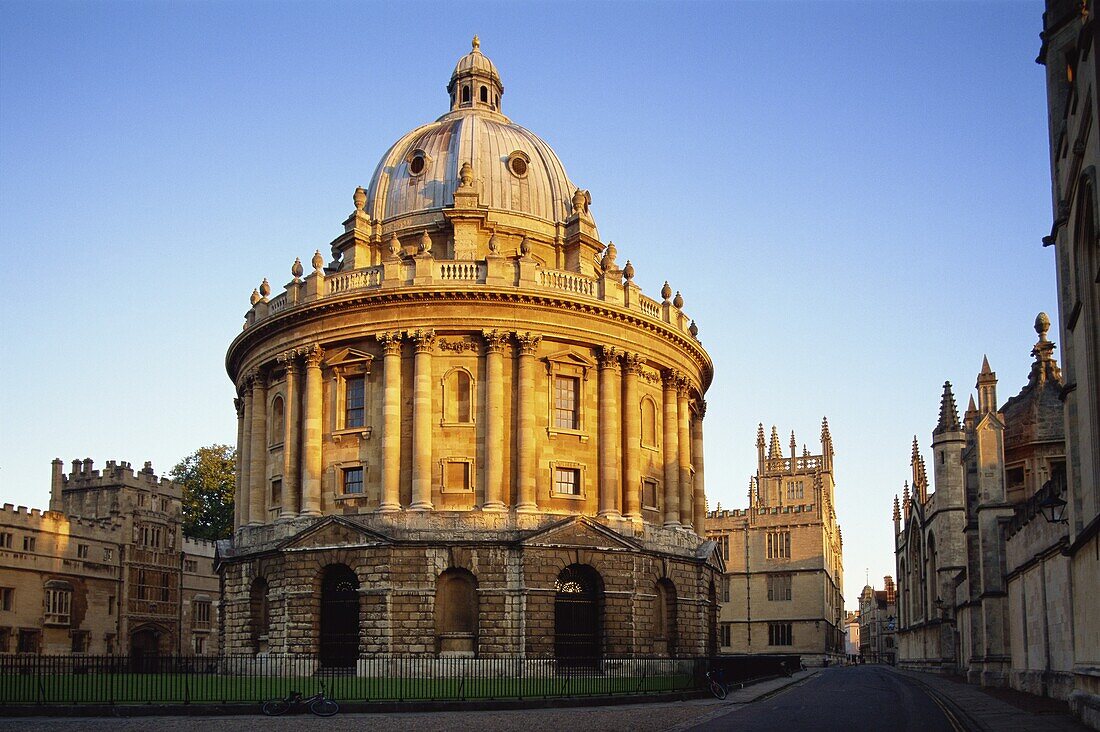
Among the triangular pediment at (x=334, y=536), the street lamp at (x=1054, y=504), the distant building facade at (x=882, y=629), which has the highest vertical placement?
the street lamp at (x=1054, y=504)

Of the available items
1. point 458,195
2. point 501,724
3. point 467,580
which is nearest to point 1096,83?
point 501,724

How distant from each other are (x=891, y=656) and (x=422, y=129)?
10006cm

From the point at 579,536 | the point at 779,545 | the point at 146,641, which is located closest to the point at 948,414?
the point at 579,536

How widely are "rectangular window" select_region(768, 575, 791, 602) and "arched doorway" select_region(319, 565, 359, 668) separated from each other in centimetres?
6894

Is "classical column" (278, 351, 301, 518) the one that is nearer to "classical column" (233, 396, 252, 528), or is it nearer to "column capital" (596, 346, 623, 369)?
"classical column" (233, 396, 252, 528)

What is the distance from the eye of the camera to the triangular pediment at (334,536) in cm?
4712

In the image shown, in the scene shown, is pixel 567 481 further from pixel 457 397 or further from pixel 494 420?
pixel 457 397

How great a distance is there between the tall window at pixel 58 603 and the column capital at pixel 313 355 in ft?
94.2

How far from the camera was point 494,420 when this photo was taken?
49.0 m

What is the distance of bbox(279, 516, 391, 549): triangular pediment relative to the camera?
47.1 meters

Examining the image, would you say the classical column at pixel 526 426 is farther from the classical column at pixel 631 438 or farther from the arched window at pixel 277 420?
the arched window at pixel 277 420

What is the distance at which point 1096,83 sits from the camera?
19234 millimetres

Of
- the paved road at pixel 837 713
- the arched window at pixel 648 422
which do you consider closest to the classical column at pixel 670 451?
the arched window at pixel 648 422

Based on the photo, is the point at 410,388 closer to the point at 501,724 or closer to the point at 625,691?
the point at 625,691
